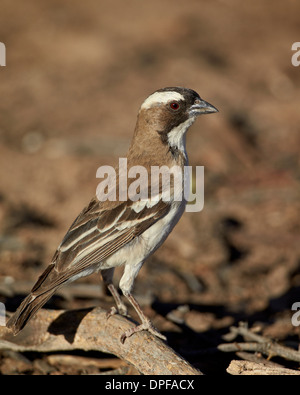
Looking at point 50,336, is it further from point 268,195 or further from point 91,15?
point 91,15

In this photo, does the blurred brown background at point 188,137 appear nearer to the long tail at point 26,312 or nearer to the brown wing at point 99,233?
the brown wing at point 99,233

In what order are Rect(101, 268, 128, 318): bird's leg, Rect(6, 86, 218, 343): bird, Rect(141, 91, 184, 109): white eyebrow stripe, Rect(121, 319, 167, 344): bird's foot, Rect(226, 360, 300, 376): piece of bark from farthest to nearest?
Rect(141, 91, 184, 109): white eyebrow stripe → Rect(101, 268, 128, 318): bird's leg → Rect(6, 86, 218, 343): bird → Rect(121, 319, 167, 344): bird's foot → Rect(226, 360, 300, 376): piece of bark

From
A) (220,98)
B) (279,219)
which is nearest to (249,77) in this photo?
(220,98)

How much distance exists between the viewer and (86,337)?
17.1 ft

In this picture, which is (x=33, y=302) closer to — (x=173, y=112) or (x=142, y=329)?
(x=142, y=329)

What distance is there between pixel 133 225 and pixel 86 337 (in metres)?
1.06

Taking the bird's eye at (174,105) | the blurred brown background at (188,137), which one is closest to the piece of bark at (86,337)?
the blurred brown background at (188,137)

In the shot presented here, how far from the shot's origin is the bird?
17.0 feet

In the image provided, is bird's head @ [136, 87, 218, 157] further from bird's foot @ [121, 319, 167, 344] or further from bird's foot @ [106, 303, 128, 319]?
bird's foot @ [121, 319, 167, 344]

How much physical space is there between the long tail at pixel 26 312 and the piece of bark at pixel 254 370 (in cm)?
161

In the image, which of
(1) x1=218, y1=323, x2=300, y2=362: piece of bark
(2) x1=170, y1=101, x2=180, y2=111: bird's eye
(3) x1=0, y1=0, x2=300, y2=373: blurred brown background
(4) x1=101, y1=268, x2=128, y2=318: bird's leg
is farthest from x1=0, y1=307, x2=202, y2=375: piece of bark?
(2) x1=170, y1=101, x2=180, y2=111: bird's eye

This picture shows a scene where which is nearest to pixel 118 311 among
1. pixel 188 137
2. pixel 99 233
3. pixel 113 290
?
pixel 113 290

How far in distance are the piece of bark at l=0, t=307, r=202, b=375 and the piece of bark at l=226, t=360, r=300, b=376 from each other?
0.53m

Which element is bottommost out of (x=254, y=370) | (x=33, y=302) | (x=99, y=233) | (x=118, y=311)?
(x=254, y=370)
